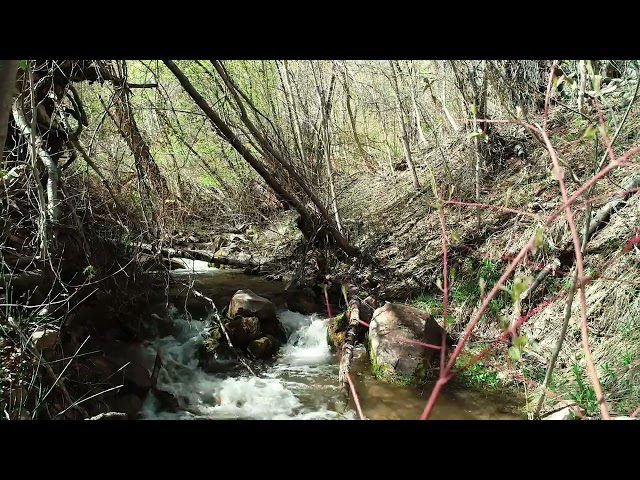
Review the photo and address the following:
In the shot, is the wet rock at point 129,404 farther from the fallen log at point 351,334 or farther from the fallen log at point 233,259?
the fallen log at point 233,259

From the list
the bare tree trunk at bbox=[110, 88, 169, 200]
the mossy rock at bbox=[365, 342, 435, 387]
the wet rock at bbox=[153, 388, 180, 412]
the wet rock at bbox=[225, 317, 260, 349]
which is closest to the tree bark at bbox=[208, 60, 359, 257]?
the bare tree trunk at bbox=[110, 88, 169, 200]

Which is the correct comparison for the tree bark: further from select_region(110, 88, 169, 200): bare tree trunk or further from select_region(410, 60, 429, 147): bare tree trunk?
select_region(410, 60, 429, 147): bare tree trunk

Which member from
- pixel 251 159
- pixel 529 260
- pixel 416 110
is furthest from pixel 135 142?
pixel 416 110

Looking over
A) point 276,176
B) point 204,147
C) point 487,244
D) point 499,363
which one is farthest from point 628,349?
point 204,147

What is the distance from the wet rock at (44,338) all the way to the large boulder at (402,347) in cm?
266

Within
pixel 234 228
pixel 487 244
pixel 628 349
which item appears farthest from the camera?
pixel 234 228

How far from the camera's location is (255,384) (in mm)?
4438

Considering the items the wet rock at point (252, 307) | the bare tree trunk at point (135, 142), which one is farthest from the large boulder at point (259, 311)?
the bare tree trunk at point (135, 142)

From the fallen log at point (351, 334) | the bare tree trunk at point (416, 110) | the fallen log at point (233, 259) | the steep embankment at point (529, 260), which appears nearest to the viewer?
the steep embankment at point (529, 260)

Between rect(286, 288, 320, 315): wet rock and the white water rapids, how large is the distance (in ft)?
1.51

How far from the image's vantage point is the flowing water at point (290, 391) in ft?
12.3

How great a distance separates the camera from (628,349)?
3.24 meters

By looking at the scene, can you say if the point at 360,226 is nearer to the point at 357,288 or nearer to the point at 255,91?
the point at 357,288

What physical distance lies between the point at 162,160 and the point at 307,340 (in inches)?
122
